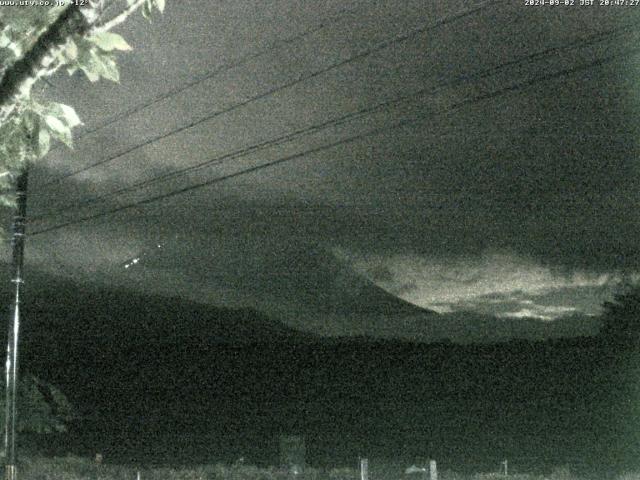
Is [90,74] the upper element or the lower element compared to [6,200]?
lower

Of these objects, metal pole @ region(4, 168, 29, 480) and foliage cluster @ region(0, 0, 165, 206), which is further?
metal pole @ region(4, 168, 29, 480)

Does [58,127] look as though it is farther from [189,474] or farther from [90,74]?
[189,474]

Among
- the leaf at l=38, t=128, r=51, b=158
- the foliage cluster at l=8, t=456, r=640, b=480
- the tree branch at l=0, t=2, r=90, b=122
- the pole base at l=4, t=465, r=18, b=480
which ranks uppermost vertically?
the tree branch at l=0, t=2, r=90, b=122

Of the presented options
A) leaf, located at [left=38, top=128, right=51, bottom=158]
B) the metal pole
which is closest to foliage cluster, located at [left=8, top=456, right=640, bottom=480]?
the metal pole

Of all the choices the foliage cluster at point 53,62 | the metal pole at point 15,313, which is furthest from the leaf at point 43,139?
the metal pole at point 15,313

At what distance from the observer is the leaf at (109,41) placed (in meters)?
4.25

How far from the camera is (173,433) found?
4778cm

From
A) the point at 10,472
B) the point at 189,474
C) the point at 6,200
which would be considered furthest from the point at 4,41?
the point at 189,474

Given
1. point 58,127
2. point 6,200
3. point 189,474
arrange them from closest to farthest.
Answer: point 58,127 → point 6,200 → point 189,474

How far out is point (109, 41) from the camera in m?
4.27

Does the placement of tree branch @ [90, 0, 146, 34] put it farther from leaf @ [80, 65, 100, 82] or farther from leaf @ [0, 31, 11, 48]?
leaf @ [0, 31, 11, 48]

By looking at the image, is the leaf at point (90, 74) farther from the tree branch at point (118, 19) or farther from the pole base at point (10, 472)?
the pole base at point (10, 472)

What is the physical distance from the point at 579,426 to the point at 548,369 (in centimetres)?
1737

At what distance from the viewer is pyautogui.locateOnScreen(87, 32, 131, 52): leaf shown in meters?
4.25
